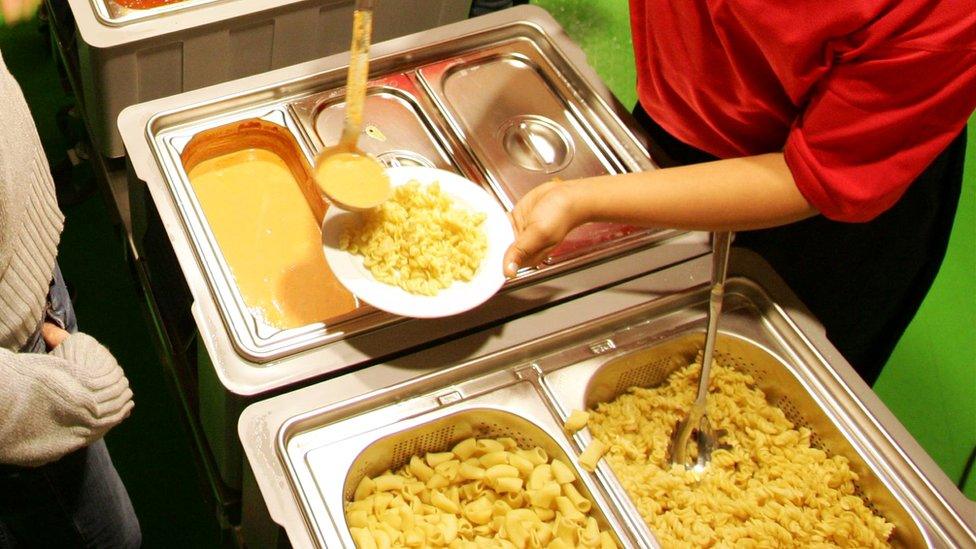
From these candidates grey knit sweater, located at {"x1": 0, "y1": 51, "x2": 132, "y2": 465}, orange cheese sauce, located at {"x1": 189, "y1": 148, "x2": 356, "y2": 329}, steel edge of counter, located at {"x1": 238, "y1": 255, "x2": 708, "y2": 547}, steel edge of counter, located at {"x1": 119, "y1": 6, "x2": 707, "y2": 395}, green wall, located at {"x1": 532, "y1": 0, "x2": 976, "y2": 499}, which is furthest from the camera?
green wall, located at {"x1": 532, "y1": 0, "x2": 976, "y2": 499}

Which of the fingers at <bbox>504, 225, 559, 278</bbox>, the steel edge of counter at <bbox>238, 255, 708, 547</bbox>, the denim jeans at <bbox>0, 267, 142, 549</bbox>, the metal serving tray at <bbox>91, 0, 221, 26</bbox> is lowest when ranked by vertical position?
the steel edge of counter at <bbox>238, 255, 708, 547</bbox>

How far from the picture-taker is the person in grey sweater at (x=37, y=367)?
113cm

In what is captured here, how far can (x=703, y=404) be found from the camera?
4.77 ft

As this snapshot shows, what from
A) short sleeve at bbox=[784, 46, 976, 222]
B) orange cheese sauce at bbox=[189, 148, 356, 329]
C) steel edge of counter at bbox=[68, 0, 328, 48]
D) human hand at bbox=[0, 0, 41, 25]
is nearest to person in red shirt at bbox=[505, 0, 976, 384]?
short sleeve at bbox=[784, 46, 976, 222]

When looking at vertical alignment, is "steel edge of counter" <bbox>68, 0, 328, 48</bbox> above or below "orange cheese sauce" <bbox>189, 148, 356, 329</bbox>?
above

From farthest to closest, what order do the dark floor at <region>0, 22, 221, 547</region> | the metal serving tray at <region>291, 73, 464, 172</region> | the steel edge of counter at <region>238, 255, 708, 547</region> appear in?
the dark floor at <region>0, 22, 221, 547</region>, the metal serving tray at <region>291, 73, 464, 172</region>, the steel edge of counter at <region>238, 255, 708, 547</region>

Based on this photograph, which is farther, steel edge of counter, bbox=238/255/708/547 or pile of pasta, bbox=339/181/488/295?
pile of pasta, bbox=339/181/488/295

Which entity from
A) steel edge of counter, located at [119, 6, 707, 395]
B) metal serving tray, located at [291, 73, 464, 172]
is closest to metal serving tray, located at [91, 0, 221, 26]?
steel edge of counter, located at [119, 6, 707, 395]

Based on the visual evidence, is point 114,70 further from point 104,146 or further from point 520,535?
point 520,535

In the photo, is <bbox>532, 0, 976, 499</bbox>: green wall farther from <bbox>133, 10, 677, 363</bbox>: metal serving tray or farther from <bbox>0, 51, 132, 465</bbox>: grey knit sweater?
<bbox>0, 51, 132, 465</bbox>: grey knit sweater

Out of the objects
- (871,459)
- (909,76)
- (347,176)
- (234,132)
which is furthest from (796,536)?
(234,132)

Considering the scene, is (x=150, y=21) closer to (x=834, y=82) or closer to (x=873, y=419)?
(x=834, y=82)

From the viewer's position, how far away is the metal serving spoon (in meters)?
1.39

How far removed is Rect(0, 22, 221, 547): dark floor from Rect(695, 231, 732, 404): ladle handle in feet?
4.14
